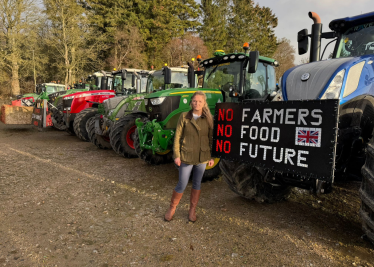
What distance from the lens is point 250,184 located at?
3457mm

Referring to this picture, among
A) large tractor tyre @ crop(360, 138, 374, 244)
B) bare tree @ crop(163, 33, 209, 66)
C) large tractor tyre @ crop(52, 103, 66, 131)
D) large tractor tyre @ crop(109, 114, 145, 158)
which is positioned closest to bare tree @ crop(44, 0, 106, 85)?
bare tree @ crop(163, 33, 209, 66)

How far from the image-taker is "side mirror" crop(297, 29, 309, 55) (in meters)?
3.61

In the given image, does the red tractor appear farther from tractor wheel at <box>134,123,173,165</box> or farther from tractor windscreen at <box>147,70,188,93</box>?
tractor wheel at <box>134,123,173,165</box>

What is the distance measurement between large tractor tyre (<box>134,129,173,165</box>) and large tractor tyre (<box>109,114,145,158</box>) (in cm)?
79

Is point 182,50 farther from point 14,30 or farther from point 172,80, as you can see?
point 172,80

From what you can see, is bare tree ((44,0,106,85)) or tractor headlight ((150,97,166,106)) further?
bare tree ((44,0,106,85))

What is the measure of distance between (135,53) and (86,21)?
17.4ft

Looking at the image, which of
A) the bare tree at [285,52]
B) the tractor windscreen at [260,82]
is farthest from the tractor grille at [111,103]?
the bare tree at [285,52]

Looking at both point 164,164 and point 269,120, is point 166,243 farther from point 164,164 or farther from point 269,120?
point 164,164

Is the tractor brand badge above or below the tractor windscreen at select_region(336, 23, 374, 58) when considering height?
below

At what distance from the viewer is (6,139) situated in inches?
368

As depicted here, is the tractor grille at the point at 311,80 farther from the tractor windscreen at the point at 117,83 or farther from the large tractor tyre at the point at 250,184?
the tractor windscreen at the point at 117,83

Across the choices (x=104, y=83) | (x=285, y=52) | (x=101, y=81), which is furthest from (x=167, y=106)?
(x=285, y=52)

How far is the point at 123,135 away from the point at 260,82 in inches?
129
